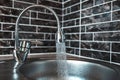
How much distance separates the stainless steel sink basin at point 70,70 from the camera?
77cm

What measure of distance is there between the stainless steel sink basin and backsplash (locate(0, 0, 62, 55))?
0.27 metres

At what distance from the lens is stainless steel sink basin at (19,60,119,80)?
77 cm

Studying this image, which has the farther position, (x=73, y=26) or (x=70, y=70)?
(x=73, y=26)

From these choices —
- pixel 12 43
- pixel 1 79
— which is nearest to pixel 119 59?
pixel 1 79

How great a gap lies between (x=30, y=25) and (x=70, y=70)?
1.61 feet

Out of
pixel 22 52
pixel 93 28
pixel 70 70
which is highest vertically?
pixel 93 28

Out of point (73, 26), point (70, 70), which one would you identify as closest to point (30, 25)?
point (73, 26)

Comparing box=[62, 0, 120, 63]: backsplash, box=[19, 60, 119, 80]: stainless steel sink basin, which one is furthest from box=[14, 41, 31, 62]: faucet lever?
box=[62, 0, 120, 63]: backsplash

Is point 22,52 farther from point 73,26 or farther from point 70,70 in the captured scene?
point 73,26

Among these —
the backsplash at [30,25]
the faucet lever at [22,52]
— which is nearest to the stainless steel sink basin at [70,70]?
the faucet lever at [22,52]

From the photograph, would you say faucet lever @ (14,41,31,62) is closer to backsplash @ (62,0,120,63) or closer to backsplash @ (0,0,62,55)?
backsplash @ (0,0,62,55)

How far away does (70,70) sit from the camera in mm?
897

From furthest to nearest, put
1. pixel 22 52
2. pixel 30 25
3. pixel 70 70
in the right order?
pixel 30 25 < pixel 70 70 < pixel 22 52

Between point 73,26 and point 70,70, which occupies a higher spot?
Result: point 73,26
